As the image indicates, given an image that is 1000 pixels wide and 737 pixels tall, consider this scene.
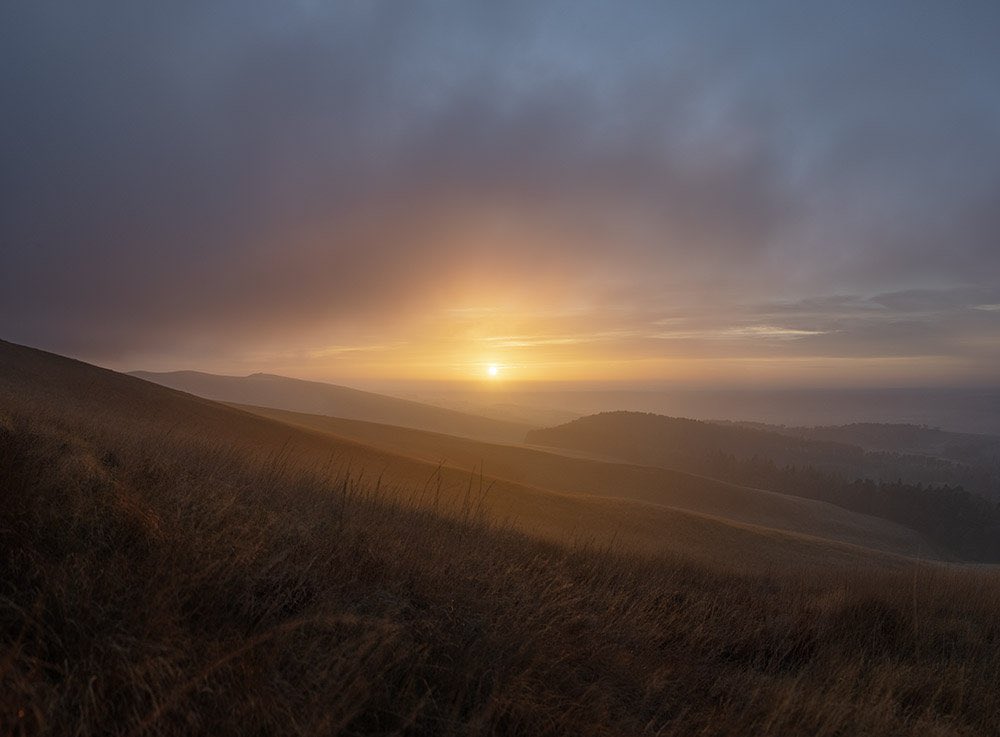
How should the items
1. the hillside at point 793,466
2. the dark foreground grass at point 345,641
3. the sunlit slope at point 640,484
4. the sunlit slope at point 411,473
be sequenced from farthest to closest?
the hillside at point 793,466 < the sunlit slope at point 640,484 < the sunlit slope at point 411,473 < the dark foreground grass at point 345,641

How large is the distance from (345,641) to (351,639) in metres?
0.03

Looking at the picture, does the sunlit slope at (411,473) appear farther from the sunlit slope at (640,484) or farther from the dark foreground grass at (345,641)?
the dark foreground grass at (345,641)

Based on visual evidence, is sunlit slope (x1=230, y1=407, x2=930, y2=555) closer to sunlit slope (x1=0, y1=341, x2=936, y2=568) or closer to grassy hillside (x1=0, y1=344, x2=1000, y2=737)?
sunlit slope (x1=0, y1=341, x2=936, y2=568)

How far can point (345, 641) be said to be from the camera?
3305 millimetres

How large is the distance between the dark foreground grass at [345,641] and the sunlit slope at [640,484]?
121ft

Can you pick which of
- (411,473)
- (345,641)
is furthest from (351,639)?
(411,473)

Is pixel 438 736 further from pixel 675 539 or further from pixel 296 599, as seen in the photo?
pixel 675 539

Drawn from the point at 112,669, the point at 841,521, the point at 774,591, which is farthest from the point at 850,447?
the point at 112,669

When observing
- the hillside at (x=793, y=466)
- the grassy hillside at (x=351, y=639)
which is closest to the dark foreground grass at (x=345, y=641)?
the grassy hillside at (x=351, y=639)

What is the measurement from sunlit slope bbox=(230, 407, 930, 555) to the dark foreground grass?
121 ft

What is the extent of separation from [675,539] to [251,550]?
21.8m

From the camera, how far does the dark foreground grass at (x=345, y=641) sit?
2719mm

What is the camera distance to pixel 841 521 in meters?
50.4

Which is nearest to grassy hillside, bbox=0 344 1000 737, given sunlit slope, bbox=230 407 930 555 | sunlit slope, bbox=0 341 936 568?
sunlit slope, bbox=0 341 936 568
